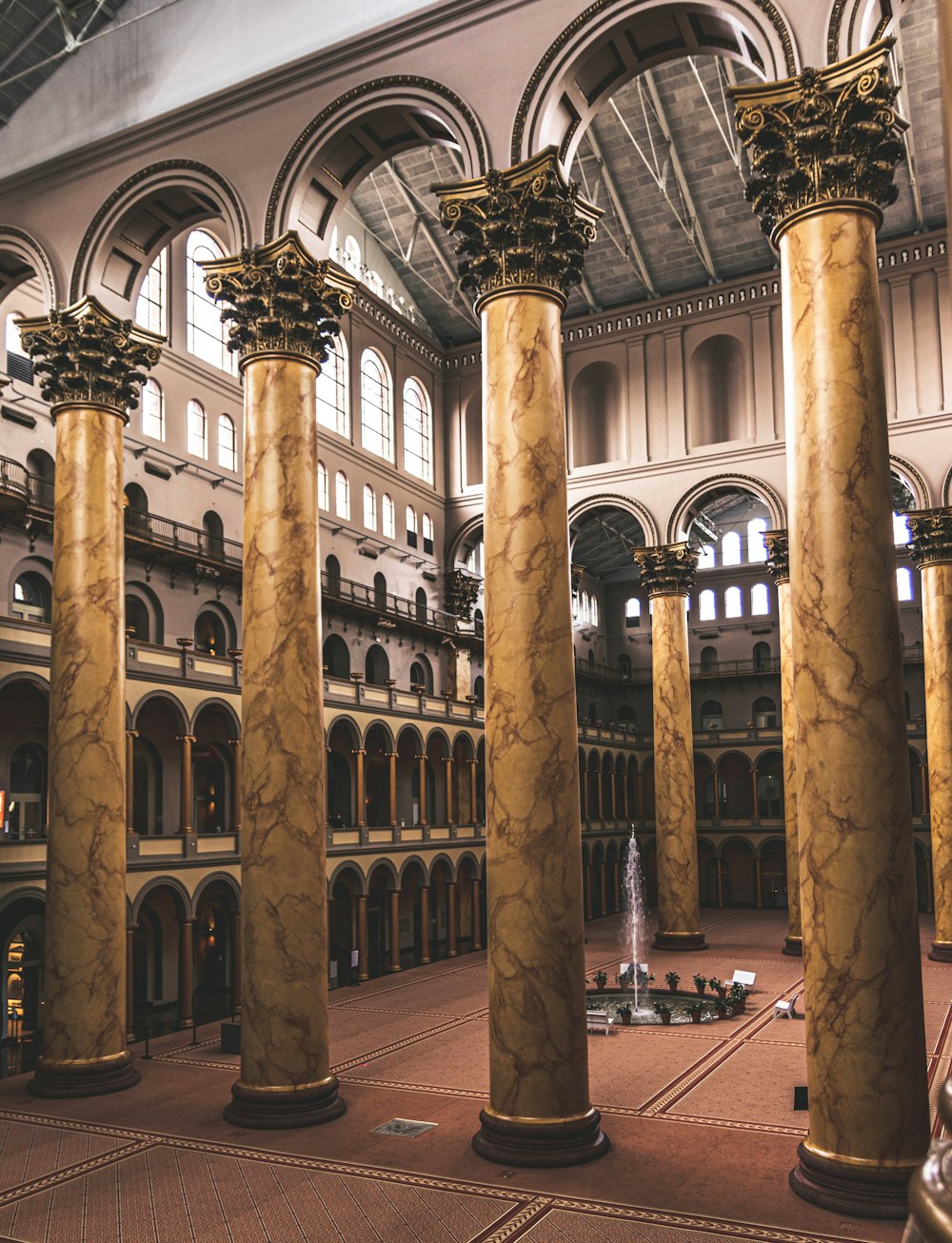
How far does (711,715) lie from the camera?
43.8 m

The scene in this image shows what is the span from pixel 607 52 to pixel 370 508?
70.2 ft

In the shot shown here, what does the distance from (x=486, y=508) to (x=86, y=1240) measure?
5529 mm

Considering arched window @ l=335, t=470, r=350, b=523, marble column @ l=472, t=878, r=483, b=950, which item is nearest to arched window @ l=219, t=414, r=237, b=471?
arched window @ l=335, t=470, r=350, b=523

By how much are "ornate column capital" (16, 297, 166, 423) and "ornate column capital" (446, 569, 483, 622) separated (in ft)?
66.0

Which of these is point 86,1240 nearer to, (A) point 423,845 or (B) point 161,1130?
(B) point 161,1130

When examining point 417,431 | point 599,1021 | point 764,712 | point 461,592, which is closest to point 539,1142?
point 599,1021

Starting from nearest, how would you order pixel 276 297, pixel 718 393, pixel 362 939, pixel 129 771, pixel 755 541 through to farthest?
pixel 276 297 < pixel 129 771 < pixel 362 939 < pixel 718 393 < pixel 755 541

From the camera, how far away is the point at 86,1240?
7.25 metres

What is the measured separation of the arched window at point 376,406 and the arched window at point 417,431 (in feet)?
2.00

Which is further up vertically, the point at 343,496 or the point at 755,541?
the point at 755,541

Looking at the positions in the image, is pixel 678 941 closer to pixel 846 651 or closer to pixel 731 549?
pixel 846 651

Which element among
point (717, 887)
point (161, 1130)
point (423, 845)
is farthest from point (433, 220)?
point (161, 1130)

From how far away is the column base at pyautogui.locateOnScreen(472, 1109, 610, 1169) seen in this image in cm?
788

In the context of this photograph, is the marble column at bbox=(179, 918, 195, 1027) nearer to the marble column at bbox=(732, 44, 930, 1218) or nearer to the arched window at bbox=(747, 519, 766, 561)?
the marble column at bbox=(732, 44, 930, 1218)
